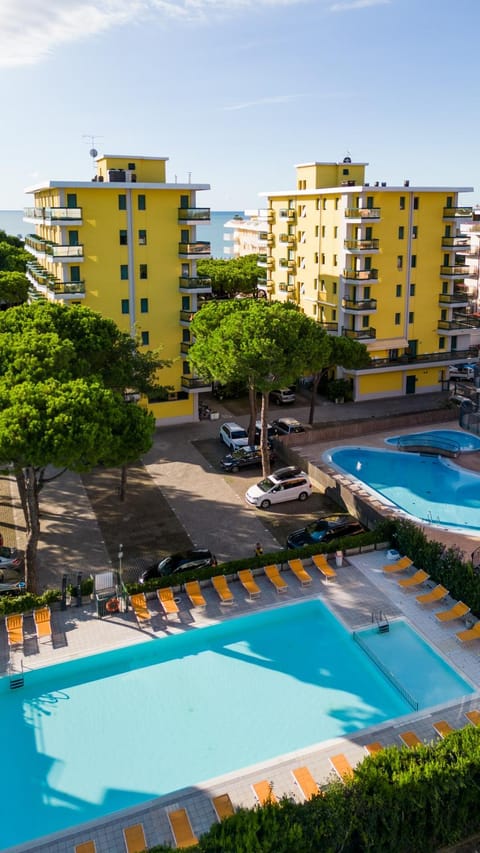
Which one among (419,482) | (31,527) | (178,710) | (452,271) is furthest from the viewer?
(452,271)

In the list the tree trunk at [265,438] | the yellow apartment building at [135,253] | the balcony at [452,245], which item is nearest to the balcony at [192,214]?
the yellow apartment building at [135,253]

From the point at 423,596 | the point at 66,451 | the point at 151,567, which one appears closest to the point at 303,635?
the point at 423,596

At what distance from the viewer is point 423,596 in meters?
26.4

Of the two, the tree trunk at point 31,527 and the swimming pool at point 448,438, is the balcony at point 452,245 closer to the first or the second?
the swimming pool at point 448,438

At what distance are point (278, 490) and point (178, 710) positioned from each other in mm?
15251

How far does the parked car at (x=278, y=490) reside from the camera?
3503 centimetres

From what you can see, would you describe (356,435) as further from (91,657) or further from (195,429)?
(91,657)

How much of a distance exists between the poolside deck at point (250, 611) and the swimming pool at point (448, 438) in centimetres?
1602

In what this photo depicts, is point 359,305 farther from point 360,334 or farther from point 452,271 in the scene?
point 452,271

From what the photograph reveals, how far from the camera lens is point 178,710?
21609 millimetres

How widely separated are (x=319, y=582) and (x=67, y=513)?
1355 centimetres

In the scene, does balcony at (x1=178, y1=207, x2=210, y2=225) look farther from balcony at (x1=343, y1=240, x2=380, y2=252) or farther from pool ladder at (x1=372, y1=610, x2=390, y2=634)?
pool ladder at (x1=372, y1=610, x2=390, y2=634)

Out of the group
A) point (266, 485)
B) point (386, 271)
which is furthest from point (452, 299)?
point (266, 485)

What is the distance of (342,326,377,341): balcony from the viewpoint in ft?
169
